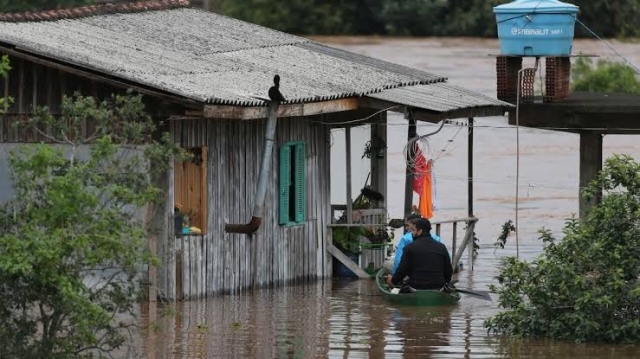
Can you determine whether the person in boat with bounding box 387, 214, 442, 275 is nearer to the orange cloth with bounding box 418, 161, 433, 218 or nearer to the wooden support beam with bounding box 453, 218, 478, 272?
the orange cloth with bounding box 418, 161, 433, 218

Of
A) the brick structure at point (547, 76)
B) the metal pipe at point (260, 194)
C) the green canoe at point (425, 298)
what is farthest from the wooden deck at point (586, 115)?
the metal pipe at point (260, 194)

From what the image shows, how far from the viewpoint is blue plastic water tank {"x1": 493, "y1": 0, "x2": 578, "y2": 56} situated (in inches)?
864

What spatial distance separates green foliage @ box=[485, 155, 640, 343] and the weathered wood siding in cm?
414

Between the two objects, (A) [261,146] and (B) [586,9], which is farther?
(B) [586,9]

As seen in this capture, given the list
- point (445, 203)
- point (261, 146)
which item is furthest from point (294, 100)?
point (445, 203)

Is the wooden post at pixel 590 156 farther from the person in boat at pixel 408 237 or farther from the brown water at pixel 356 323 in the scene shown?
the person in boat at pixel 408 237

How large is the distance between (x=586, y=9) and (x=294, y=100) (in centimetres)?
4116

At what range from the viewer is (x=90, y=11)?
22.2 meters

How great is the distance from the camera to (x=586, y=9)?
5872 cm

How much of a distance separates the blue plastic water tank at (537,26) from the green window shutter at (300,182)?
3.42m

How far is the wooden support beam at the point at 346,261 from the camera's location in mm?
21797

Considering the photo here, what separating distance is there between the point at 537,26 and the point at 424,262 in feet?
16.7

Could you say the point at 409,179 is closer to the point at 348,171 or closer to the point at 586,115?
the point at 348,171

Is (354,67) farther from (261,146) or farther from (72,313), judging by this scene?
(72,313)
